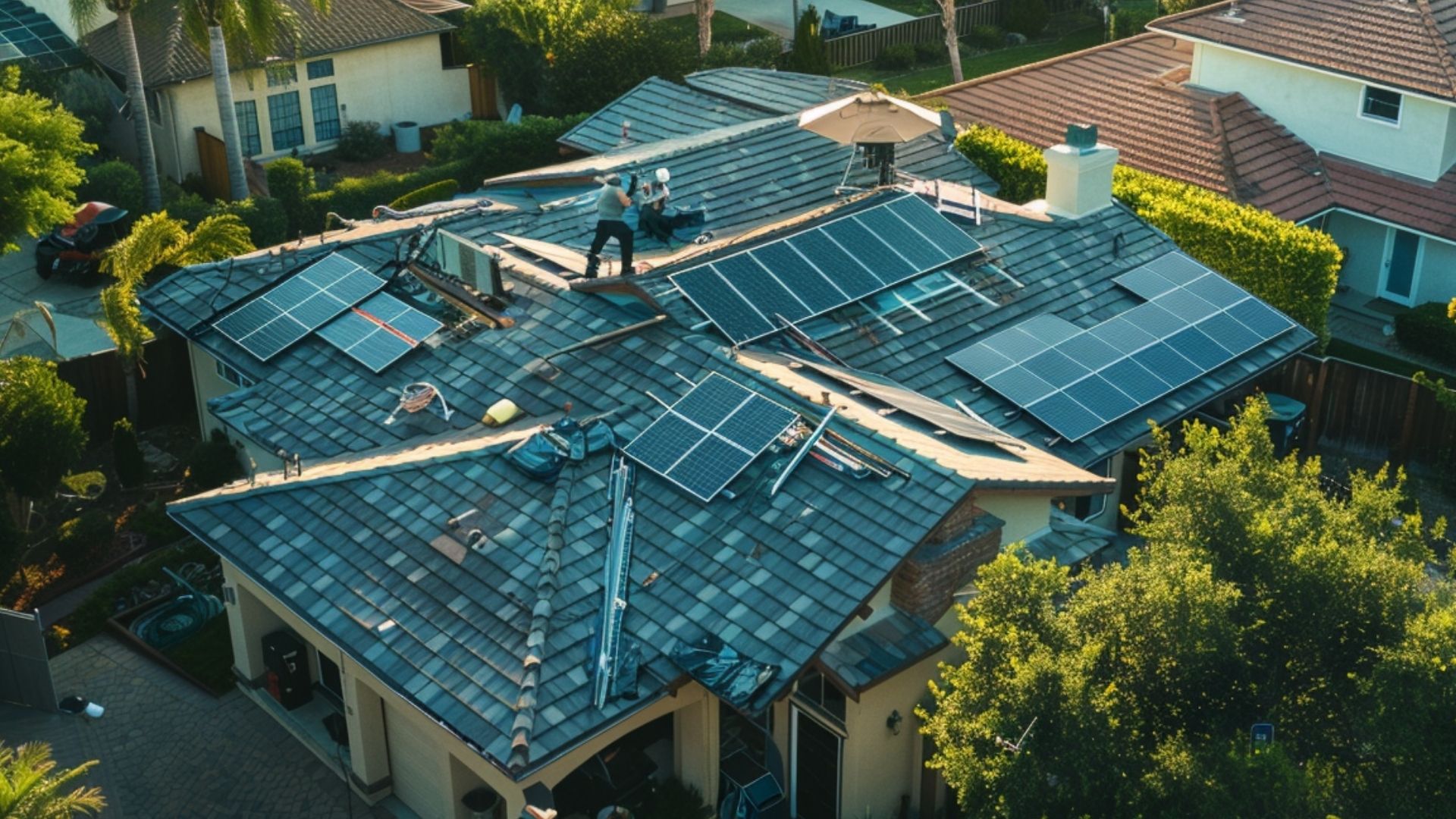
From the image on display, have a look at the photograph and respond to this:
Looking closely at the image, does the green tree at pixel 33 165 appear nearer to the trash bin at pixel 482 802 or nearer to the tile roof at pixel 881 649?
the trash bin at pixel 482 802

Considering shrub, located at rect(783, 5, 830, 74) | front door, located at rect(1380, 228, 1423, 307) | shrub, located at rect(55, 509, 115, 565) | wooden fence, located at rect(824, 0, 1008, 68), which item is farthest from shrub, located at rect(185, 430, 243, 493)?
wooden fence, located at rect(824, 0, 1008, 68)

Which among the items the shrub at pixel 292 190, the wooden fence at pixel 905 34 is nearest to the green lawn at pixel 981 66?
the wooden fence at pixel 905 34

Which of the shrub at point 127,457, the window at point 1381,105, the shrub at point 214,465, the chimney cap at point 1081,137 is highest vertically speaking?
the chimney cap at point 1081,137

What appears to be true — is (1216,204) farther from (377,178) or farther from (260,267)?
(377,178)

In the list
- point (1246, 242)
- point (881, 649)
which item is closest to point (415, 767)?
point (881, 649)

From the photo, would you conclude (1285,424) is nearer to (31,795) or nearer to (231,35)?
(31,795)

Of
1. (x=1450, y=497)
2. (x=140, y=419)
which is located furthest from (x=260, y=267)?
(x=1450, y=497)

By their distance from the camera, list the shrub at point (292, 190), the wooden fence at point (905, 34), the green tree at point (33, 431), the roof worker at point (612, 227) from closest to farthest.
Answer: the roof worker at point (612, 227) < the green tree at point (33, 431) < the shrub at point (292, 190) < the wooden fence at point (905, 34)

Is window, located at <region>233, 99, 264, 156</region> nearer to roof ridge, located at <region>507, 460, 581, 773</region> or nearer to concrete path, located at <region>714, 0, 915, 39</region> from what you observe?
concrete path, located at <region>714, 0, 915, 39</region>
